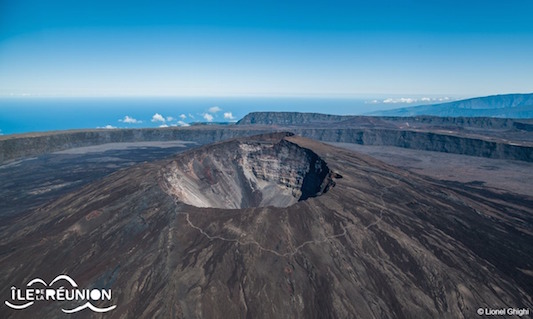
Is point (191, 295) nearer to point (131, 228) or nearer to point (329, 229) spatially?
point (131, 228)

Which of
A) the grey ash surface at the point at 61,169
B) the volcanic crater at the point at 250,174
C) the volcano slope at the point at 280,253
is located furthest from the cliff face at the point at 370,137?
the volcanic crater at the point at 250,174

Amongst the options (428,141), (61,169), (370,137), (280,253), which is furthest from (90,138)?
(428,141)

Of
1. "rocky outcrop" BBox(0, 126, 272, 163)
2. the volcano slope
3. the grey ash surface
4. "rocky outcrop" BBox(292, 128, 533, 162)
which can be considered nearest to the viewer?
the volcano slope

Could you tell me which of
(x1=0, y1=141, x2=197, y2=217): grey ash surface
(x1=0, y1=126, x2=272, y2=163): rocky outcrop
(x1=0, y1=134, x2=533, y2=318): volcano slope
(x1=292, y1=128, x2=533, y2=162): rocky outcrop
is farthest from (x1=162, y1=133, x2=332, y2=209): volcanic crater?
(x1=292, y1=128, x2=533, y2=162): rocky outcrop

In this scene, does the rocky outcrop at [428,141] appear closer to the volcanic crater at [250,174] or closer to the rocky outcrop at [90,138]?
the rocky outcrop at [90,138]

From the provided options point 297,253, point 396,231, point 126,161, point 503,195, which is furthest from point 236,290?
point 126,161

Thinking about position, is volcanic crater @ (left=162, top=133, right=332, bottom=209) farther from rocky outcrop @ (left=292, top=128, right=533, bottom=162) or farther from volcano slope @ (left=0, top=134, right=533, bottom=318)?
rocky outcrop @ (left=292, top=128, right=533, bottom=162)

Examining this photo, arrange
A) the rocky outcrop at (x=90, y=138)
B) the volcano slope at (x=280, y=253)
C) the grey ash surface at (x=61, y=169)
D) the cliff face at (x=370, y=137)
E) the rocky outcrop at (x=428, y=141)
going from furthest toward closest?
the rocky outcrop at (x=90, y=138)
the cliff face at (x=370, y=137)
the rocky outcrop at (x=428, y=141)
the grey ash surface at (x=61, y=169)
the volcano slope at (x=280, y=253)
